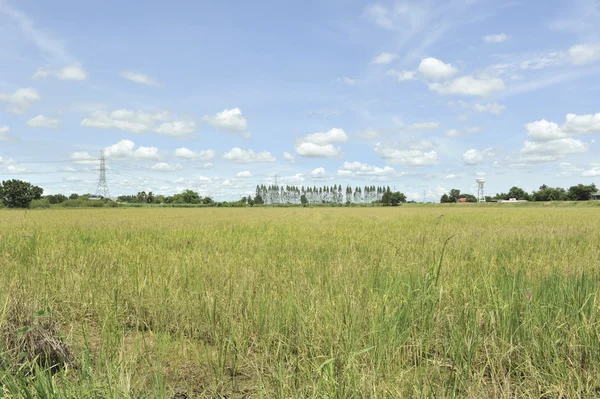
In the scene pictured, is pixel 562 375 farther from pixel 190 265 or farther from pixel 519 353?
pixel 190 265

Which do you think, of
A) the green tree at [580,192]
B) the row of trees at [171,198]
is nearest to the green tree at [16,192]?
the row of trees at [171,198]

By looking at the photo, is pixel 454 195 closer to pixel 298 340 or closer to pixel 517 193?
pixel 517 193

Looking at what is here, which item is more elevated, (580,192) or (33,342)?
(580,192)

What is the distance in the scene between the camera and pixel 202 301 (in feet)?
9.41

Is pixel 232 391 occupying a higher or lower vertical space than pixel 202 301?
lower

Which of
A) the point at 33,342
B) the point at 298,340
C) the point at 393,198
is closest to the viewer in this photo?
the point at 33,342

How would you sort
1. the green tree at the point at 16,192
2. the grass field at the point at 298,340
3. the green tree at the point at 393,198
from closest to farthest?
the grass field at the point at 298,340
the green tree at the point at 16,192
the green tree at the point at 393,198

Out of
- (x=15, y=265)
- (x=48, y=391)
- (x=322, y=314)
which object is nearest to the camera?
(x=48, y=391)

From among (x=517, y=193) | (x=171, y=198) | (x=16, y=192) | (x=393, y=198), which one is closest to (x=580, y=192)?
(x=517, y=193)

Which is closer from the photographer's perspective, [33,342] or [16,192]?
[33,342]

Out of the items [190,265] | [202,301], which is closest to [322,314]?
[202,301]

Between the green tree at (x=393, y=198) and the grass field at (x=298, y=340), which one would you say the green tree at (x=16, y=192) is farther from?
the green tree at (x=393, y=198)

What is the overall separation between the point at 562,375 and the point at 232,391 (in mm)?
1823

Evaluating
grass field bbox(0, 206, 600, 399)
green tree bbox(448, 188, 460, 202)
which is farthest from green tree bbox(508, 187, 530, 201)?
grass field bbox(0, 206, 600, 399)
